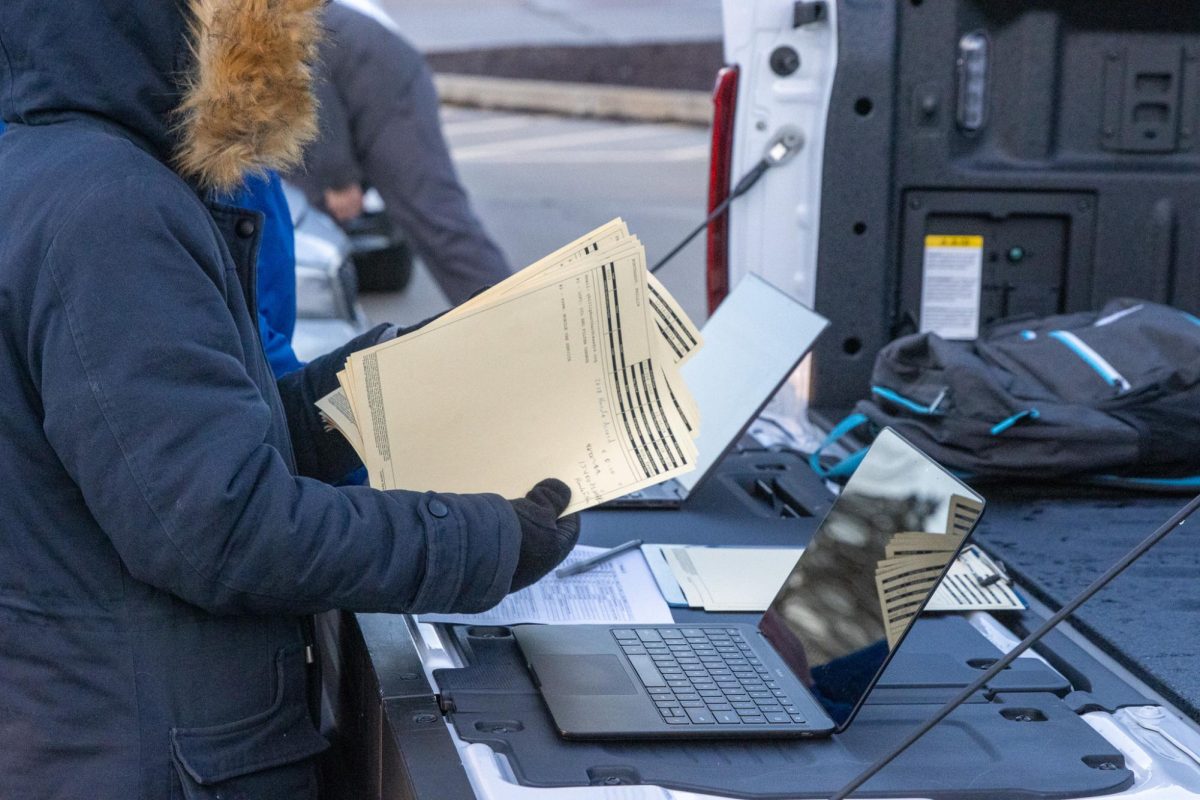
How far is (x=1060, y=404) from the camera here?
2.79m

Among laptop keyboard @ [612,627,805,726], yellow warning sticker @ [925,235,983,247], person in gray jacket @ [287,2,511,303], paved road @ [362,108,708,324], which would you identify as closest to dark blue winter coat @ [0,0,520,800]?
laptop keyboard @ [612,627,805,726]

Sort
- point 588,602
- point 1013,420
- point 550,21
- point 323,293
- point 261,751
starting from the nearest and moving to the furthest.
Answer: point 261,751, point 588,602, point 1013,420, point 323,293, point 550,21

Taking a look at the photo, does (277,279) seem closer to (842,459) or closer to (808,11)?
(842,459)

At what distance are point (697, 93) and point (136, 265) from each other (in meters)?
13.5

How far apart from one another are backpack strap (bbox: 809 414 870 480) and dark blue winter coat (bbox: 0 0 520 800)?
3.91ft

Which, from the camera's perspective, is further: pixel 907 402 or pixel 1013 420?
pixel 907 402

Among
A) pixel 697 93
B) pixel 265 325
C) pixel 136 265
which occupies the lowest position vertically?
pixel 697 93

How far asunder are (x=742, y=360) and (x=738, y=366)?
14 mm

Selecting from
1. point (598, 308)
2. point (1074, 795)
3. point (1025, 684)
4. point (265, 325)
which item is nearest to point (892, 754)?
point (1074, 795)

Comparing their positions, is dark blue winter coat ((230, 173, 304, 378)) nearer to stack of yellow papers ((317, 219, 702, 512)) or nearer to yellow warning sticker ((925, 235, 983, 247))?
stack of yellow papers ((317, 219, 702, 512))

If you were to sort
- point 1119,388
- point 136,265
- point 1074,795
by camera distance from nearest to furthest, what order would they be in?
point 136,265 < point 1074,795 < point 1119,388

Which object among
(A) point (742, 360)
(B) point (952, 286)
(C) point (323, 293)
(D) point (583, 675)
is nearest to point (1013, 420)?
(A) point (742, 360)

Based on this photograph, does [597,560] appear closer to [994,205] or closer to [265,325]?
[265,325]

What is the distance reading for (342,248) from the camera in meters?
5.10
